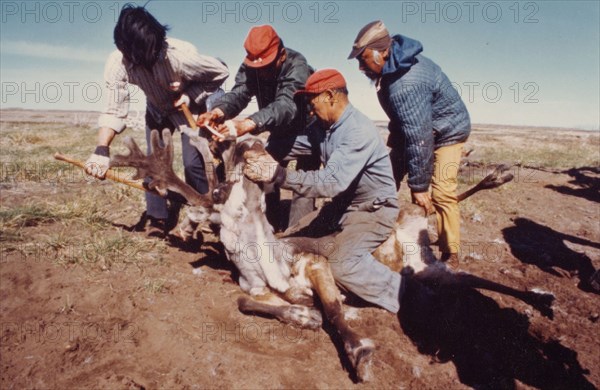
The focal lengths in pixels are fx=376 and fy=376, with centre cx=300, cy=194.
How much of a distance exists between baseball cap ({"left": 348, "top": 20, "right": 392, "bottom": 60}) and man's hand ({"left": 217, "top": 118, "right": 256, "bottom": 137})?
50.5 inches

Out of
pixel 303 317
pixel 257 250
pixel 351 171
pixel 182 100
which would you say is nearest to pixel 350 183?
pixel 351 171

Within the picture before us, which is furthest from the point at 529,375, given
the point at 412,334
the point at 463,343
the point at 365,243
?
the point at 365,243

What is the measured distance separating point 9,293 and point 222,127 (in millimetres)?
2434

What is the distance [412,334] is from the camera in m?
3.37

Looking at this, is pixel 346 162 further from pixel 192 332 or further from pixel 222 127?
pixel 192 332

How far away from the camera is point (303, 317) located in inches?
131

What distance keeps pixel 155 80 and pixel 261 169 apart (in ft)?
6.27

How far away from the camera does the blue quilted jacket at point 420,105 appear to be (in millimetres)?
3686

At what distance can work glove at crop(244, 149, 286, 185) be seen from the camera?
3.25 meters

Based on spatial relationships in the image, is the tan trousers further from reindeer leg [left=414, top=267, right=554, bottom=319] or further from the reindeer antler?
the reindeer antler

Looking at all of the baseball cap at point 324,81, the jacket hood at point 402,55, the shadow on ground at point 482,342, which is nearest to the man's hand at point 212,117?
the baseball cap at point 324,81

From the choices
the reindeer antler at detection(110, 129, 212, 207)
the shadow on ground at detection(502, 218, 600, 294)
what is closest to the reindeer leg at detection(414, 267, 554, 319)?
the shadow on ground at detection(502, 218, 600, 294)

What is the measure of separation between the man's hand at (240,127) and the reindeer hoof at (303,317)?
1.70 m

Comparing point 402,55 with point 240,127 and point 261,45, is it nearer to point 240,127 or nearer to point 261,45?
point 261,45
